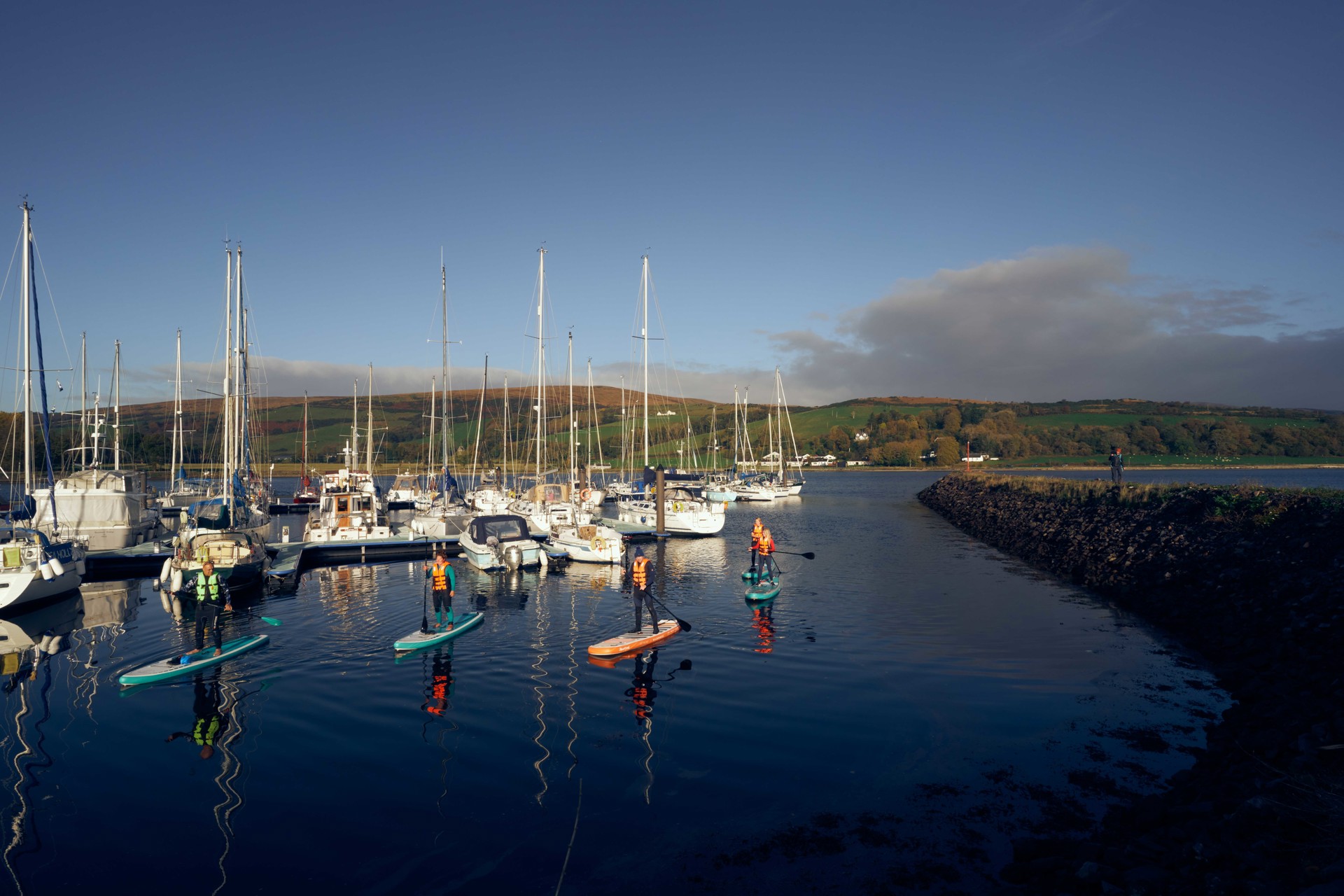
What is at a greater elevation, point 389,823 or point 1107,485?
point 1107,485

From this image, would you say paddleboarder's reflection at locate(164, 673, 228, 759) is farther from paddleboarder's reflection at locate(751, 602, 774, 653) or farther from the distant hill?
the distant hill

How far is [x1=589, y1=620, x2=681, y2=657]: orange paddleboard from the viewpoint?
19.5 meters

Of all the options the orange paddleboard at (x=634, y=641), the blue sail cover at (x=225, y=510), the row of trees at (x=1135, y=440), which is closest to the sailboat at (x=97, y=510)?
the blue sail cover at (x=225, y=510)

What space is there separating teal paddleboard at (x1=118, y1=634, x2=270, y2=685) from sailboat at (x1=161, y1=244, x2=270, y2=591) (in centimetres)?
242

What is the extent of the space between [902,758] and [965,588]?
67.5ft

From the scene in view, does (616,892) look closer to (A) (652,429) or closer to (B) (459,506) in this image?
(B) (459,506)

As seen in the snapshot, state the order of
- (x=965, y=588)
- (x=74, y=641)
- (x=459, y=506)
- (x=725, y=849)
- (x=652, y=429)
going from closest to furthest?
(x=725, y=849)
(x=74, y=641)
(x=965, y=588)
(x=459, y=506)
(x=652, y=429)

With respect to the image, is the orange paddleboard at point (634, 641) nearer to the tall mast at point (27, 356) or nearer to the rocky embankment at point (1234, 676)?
the rocky embankment at point (1234, 676)

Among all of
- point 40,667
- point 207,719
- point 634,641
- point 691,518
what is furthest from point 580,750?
point 691,518

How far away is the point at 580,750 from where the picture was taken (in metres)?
13.1

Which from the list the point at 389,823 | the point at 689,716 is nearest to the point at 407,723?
the point at 389,823

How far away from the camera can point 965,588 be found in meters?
31.6

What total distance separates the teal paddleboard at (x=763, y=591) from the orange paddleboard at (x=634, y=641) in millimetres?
6377

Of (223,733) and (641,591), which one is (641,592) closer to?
(641,591)
